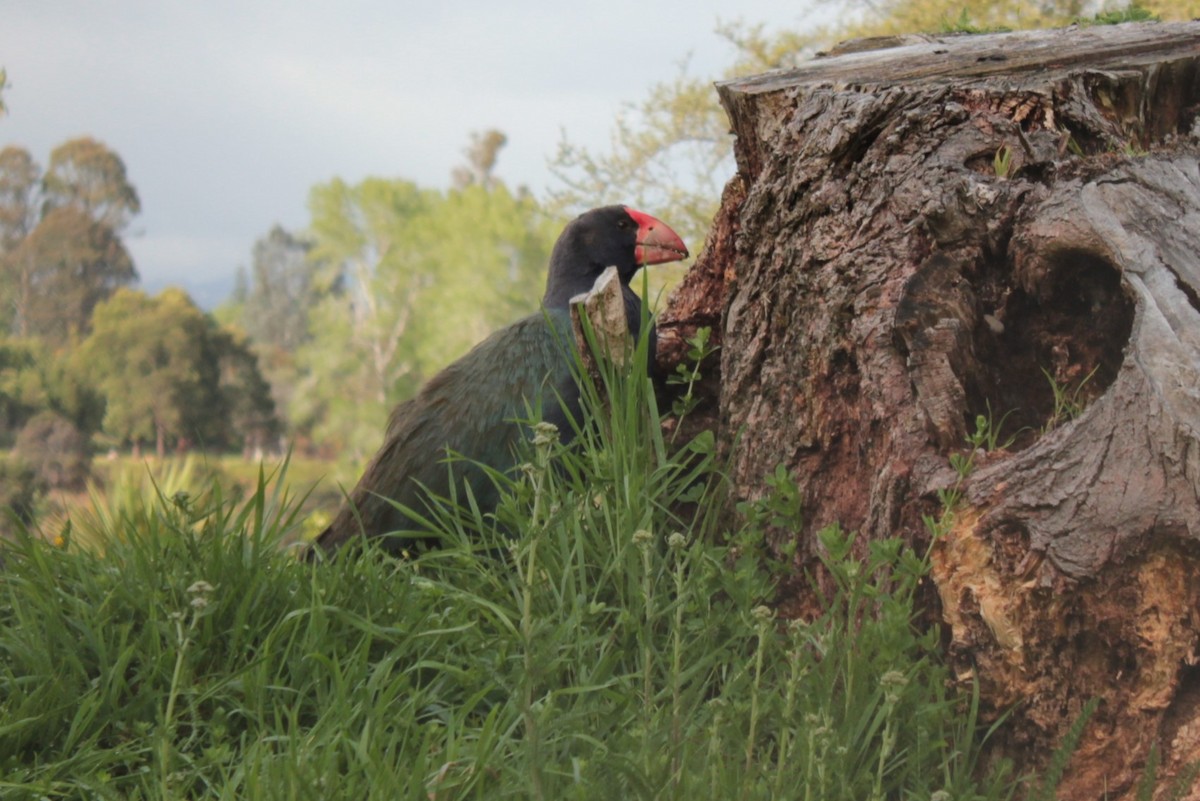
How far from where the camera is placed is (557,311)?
3826mm

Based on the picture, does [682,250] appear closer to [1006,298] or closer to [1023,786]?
[1006,298]

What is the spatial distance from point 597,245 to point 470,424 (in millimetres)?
966

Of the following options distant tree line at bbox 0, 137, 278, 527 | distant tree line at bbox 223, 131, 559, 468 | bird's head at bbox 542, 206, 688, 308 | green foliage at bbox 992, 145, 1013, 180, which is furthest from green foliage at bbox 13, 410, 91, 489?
green foliage at bbox 992, 145, 1013, 180

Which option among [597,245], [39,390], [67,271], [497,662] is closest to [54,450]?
[39,390]

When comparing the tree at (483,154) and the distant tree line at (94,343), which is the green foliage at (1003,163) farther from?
the tree at (483,154)

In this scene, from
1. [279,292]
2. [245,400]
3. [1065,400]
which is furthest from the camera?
[279,292]

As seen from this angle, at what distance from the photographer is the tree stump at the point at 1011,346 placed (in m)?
2.14

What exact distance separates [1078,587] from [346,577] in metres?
1.52

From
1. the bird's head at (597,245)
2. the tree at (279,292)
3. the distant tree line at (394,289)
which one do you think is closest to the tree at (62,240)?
the distant tree line at (394,289)

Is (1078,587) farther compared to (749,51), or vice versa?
(749,51)

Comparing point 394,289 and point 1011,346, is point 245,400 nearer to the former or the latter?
point 394,289

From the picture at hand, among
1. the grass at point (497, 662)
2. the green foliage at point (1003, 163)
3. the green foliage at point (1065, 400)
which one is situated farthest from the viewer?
the green foliage at point (1003, 163)

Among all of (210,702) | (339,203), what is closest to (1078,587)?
(210,702)

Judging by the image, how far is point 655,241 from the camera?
13.6ft
